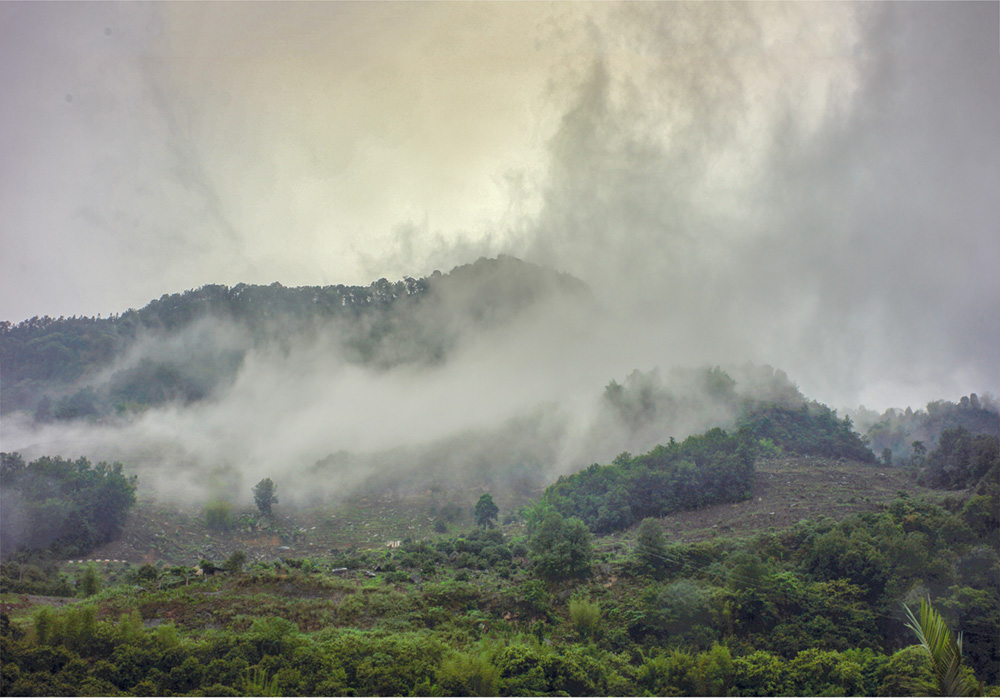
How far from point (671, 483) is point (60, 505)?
49201 mm

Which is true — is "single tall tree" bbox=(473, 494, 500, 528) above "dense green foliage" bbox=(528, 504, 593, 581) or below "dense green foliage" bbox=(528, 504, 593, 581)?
above

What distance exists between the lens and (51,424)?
86.4 m

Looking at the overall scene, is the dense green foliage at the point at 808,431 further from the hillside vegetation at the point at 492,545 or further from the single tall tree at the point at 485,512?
the single tall tree at the point at 485,512

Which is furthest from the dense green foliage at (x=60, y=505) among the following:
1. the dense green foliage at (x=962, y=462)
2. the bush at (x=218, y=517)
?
the dense green foliage at (x=962, y=462)

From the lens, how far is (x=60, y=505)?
47.9 m

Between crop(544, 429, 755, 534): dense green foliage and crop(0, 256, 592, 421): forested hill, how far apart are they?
58.1 metres

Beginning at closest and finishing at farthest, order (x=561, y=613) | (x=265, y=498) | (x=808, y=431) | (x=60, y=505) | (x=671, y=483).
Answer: (x=561, y=613)
(x=60, y=505)
(x=671, y=483)
(x=265, y=498)
(x=808, y=431)

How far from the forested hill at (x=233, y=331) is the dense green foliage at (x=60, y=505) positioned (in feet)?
160

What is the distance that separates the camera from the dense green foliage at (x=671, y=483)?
158 feet

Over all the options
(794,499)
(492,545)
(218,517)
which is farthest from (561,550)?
(218,517)

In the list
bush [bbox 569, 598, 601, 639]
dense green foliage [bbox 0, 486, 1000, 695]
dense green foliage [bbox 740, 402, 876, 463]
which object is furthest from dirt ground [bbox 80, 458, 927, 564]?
bush [bbox 569, 598, 601, 639]

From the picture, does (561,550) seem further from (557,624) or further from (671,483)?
(671,483)

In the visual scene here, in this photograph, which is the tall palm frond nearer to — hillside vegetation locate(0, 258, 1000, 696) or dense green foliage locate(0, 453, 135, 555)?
hillside vegetation locate(0, 258, 1000, 696)

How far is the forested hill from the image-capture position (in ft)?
341
